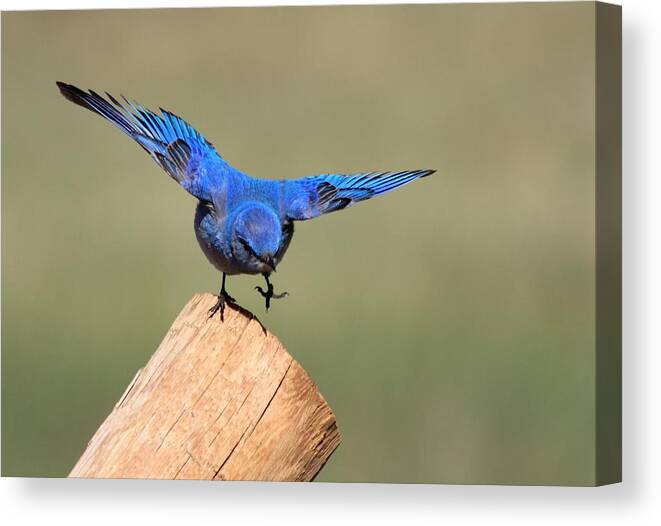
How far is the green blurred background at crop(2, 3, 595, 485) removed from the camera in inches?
209

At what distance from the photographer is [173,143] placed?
5.39m

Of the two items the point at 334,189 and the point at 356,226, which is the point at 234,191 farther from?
the point at 356,226

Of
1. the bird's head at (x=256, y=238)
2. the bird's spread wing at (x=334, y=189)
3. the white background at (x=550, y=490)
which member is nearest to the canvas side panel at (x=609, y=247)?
the white background at (x=550, y=490)

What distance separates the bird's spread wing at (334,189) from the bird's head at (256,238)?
163 mm

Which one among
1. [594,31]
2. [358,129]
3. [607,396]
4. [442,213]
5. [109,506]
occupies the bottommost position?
[109,506]

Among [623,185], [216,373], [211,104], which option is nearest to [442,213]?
[623,185]

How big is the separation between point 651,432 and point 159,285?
2114 mm

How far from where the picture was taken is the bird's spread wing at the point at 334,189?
17.3ft

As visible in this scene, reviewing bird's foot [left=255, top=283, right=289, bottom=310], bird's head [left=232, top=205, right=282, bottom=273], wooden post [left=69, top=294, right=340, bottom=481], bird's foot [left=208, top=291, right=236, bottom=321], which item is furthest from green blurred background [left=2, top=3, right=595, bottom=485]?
wooden post [left=69, top=294, right=340, bottom=481]

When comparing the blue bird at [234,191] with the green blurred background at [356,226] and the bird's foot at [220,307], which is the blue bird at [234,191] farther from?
the bird's foot at [220,307]

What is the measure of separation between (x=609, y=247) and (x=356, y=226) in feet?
3.42

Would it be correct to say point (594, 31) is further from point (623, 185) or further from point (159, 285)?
point (159, 285)

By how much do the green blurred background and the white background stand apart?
10cm

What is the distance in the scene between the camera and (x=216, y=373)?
4.42 meters
